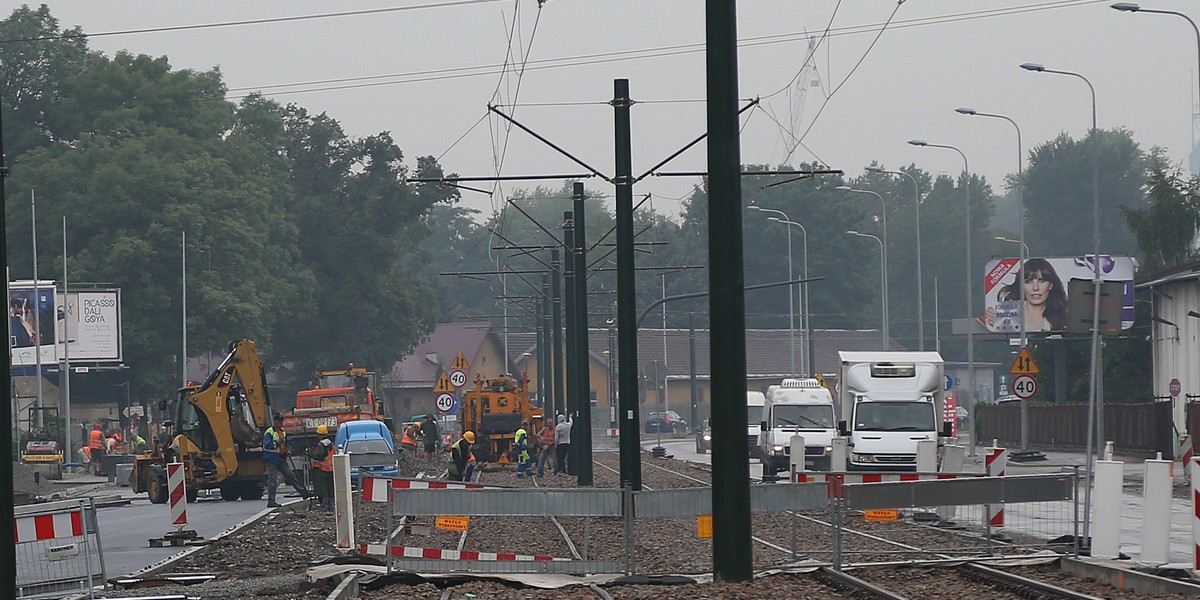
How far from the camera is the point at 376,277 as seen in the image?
9906cm

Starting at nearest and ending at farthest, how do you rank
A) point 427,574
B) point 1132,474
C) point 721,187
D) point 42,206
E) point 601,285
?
point 721,187 → point 427,574 → point 1132,474 → point 42,206 → point 601,285

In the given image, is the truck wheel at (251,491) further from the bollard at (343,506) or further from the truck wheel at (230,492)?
the bollard at (343,506)

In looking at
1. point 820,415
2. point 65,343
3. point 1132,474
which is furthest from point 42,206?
point 1132,474

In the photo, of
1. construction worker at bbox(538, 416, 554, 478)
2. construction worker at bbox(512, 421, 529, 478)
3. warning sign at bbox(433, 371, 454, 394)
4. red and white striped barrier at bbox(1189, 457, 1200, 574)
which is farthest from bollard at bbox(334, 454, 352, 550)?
warning sign at bbox(433, 371, 454, 394)

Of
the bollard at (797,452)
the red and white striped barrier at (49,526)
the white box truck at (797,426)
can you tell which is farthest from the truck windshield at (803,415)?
the red and white striped barrier at (49,526)

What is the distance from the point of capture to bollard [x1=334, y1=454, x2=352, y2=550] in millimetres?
20734

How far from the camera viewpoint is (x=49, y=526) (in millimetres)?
16125

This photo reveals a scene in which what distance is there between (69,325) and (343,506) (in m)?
55.6

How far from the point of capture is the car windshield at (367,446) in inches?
1422

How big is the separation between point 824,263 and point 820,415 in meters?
87.7

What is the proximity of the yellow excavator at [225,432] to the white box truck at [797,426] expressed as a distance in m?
12.7

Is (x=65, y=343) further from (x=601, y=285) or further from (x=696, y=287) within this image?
(x=696, y=287)

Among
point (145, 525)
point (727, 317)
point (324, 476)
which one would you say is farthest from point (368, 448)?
point (727, 317)

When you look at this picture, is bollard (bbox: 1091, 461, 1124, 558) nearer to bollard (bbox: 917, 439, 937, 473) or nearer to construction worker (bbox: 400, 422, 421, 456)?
bollard (bbox: 917, 439, 937, 473)
